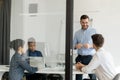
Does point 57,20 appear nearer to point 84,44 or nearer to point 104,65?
point 84,44

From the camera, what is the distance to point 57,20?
4473 millimetres

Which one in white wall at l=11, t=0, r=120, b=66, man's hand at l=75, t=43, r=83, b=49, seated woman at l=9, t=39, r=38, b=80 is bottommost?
seated woman at l=9, t=39, r=38, b=80

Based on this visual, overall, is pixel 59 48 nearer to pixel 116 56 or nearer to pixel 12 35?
pixel 12 35

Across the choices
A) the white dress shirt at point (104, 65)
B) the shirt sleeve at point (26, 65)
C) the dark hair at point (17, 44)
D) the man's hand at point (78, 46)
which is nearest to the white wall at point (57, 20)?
the dark hair at point (17, 44)

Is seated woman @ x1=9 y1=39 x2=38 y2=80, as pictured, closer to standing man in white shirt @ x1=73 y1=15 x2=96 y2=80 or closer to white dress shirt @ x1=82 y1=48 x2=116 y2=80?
standing man in white shirt @ x1=73 y1=15 x2=96 y2=80

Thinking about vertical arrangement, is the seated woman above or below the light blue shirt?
below

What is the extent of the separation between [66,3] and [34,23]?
1053 millimetres

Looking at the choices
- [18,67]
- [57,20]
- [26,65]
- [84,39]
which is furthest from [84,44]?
[18,67]

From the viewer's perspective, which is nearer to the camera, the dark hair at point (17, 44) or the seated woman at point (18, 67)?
the seated woman at point (18, 67)

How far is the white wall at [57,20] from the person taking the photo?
4441mm

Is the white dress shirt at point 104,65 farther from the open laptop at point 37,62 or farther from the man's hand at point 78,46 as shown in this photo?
the open laptop at point 37,62

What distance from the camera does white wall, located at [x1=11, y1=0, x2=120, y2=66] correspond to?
14.6ft

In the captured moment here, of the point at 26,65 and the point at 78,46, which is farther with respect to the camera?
the point at 78,46

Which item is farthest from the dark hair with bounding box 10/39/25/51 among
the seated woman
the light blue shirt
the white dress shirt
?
the white dress shirt
